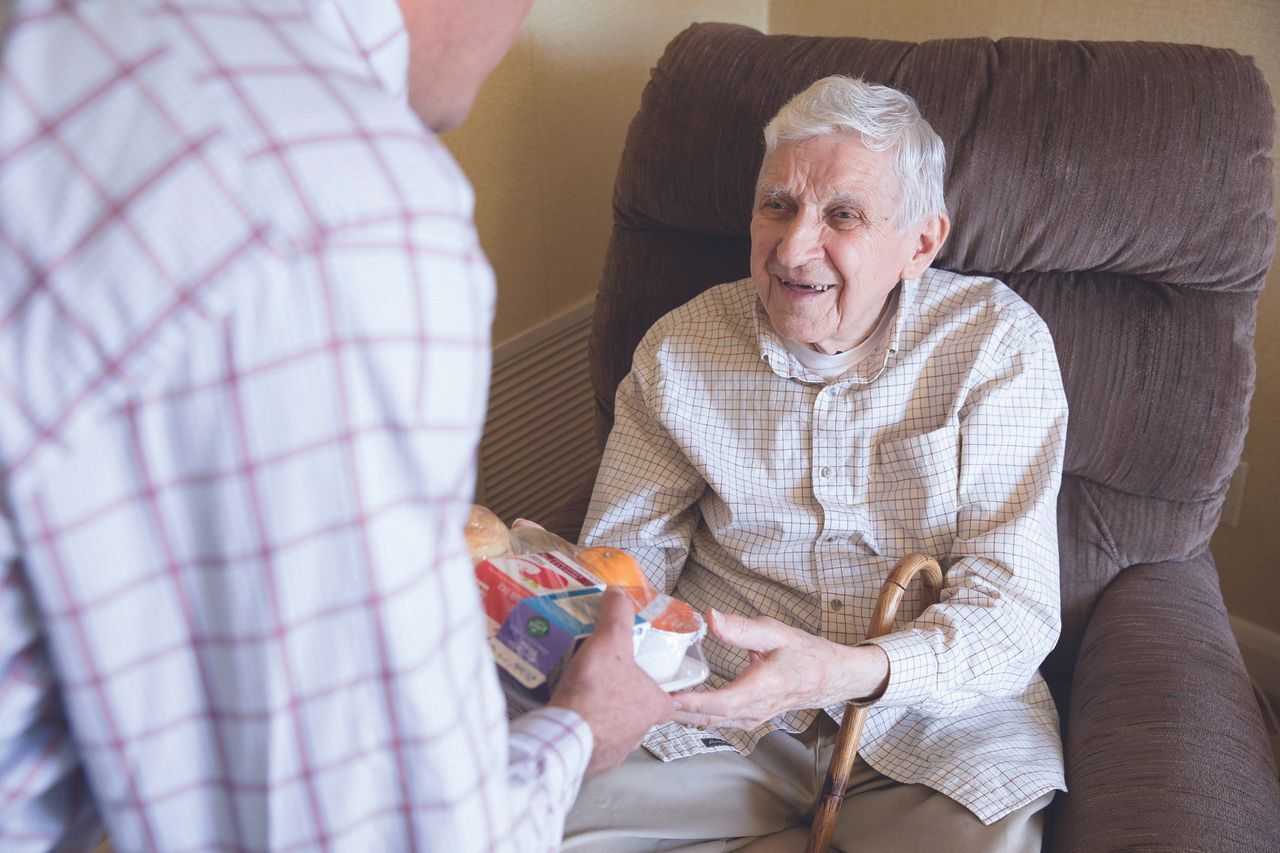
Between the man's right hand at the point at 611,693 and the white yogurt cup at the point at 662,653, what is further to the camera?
the white yogurt cup at the point at 662,653

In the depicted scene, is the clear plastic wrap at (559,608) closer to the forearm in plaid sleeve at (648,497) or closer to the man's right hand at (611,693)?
the man's right hand at (611,693)

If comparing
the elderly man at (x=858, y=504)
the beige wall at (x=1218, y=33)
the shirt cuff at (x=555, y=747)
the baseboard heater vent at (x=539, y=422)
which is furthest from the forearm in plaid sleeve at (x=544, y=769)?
the beige wall at (x=1218, y=33)

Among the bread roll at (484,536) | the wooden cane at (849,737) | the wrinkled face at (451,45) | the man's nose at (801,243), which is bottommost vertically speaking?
the wooden cane at (849,737)

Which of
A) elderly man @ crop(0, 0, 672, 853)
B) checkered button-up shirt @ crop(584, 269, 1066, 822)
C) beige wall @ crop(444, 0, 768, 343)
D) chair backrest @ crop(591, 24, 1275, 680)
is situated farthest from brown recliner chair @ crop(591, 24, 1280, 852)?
elderly man @ crop(0, 0, 672, 853)

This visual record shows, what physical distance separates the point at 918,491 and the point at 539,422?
106cm

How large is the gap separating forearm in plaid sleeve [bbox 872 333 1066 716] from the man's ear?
0.52ft

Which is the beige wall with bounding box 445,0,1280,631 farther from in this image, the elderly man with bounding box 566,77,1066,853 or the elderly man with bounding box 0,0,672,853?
the elderly man with bounding box 0,0,672,853

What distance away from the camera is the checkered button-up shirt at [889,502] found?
1.28 meters

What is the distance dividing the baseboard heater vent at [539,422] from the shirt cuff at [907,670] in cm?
94

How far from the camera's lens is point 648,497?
150 cm

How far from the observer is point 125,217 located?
0.55m

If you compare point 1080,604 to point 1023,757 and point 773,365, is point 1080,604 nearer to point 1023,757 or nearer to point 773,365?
point 1023,757

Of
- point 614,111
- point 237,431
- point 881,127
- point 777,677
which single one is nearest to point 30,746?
point 237,431

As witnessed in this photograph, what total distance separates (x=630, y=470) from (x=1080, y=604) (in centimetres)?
63
